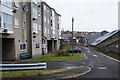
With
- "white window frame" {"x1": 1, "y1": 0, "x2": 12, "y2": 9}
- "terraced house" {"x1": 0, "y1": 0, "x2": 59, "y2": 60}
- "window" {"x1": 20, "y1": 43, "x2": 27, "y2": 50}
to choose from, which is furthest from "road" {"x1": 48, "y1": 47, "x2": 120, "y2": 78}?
"window" {"x1": 20, "y1": 43, "x2": 27, "y2": 50}

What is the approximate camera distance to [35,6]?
1907 inches

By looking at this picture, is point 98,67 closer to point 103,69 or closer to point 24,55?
point 103,69

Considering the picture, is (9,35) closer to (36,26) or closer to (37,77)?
(36,26)

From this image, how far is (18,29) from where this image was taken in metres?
39.1

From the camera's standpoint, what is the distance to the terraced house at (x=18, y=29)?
108 feet

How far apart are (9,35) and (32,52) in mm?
Answer: 10882

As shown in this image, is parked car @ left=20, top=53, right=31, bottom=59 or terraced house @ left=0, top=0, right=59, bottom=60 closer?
terraced house @ left=0, top=0, right=59, bottom=60

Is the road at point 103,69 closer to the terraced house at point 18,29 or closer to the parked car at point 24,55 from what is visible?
the terraced house at point 18,29

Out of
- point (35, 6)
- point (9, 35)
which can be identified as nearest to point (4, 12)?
point (9, 35)

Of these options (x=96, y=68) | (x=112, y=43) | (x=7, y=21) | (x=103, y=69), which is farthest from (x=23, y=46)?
(x=112, y=43)

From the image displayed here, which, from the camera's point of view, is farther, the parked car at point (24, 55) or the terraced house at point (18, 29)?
the parked car at point (24, 55)

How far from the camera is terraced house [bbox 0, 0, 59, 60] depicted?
108ft

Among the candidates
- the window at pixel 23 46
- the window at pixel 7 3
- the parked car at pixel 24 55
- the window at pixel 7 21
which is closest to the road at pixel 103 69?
the window at pixel 7 21

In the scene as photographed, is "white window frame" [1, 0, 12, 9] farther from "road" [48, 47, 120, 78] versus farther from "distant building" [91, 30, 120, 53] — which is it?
"distant building" [91, 30, 120, 53]
